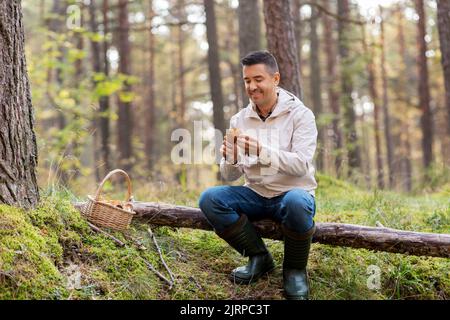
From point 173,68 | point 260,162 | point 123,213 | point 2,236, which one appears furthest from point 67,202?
point 173,68

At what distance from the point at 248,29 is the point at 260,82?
5799 millimetres

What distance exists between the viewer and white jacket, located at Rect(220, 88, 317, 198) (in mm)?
3641

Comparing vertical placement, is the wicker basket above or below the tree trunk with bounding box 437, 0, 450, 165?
below

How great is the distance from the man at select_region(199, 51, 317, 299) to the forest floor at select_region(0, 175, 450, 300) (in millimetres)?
253

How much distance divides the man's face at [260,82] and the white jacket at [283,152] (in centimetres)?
13

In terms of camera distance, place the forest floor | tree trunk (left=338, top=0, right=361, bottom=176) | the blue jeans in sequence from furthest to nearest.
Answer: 1. tree trunk (left=338, top=0, right=361, bottom=176)
2. the blue jeans
3. the forest floor

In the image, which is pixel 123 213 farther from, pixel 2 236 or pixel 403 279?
pixel 403 279

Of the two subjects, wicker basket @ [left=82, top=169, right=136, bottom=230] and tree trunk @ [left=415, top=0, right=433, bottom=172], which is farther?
tree trunk @ [left=415, top=0, right=433, bottom=172]

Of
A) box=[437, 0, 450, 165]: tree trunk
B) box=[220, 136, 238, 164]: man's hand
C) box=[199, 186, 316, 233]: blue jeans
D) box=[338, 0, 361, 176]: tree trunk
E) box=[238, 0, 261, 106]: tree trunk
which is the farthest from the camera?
box=[338, 0, 361, 176]: tree trunk

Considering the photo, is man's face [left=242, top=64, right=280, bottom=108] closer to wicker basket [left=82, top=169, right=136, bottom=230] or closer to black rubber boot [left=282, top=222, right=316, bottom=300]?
black rubber boot [left=282, top=222, right=316, bottom=300]

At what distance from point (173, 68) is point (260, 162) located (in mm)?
22199

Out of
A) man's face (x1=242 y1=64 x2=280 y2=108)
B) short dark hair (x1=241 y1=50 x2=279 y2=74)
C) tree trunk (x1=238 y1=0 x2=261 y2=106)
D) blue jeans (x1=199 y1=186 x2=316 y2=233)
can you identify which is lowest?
blue jeans (x1=199 y1=186 x2=316 y2=233)

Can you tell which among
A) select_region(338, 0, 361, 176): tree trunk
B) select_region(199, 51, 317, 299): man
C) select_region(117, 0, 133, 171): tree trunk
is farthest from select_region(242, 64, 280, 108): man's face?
select_region(117, 0, 133, 171): tree trunk

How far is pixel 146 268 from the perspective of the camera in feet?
12.5
